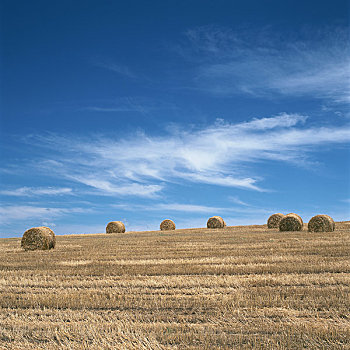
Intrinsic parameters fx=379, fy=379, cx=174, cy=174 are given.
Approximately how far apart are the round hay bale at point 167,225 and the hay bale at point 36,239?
2065cm

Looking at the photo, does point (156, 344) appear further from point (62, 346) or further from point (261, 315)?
point (261, 315)

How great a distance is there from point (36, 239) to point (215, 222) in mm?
22194

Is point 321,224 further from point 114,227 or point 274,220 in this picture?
point 114,227

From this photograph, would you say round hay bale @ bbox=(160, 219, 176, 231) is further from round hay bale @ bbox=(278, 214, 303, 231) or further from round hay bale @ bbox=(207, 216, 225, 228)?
round hay bale @ bbox=(278, 214, 303, 231)

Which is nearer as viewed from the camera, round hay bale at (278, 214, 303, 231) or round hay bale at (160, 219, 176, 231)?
round hay bale at (278, 214, 303, 231)

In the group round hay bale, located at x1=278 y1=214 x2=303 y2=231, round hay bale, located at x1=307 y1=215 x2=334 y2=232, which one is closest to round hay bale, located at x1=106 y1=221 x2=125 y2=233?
round hay bale, located at x1=278 y1=214 x2=303 y2=231

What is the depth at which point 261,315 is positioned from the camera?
7.12 m

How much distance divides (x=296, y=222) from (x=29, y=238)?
18748 mm

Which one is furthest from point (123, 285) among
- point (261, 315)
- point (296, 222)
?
point (296, 222)

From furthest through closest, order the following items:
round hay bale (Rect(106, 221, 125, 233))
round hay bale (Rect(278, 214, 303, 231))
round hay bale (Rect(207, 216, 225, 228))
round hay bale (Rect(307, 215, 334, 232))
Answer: round hay bale (Rect(207, 216, 225, 228)) → round hay bale (Rect(106, 221, 125, 233)) → round hay bale (Rect(278, 214, 303, 231)) → round hay bale (Rect(307, 215, 334, 232))

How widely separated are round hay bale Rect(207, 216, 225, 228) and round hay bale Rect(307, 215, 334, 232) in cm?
1343

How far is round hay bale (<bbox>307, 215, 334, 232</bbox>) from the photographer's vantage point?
26.6m

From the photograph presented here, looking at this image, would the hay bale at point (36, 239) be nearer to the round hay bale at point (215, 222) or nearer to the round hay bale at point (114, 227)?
the round hay bale at point (114, 227)

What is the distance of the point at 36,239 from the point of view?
2075 cm
